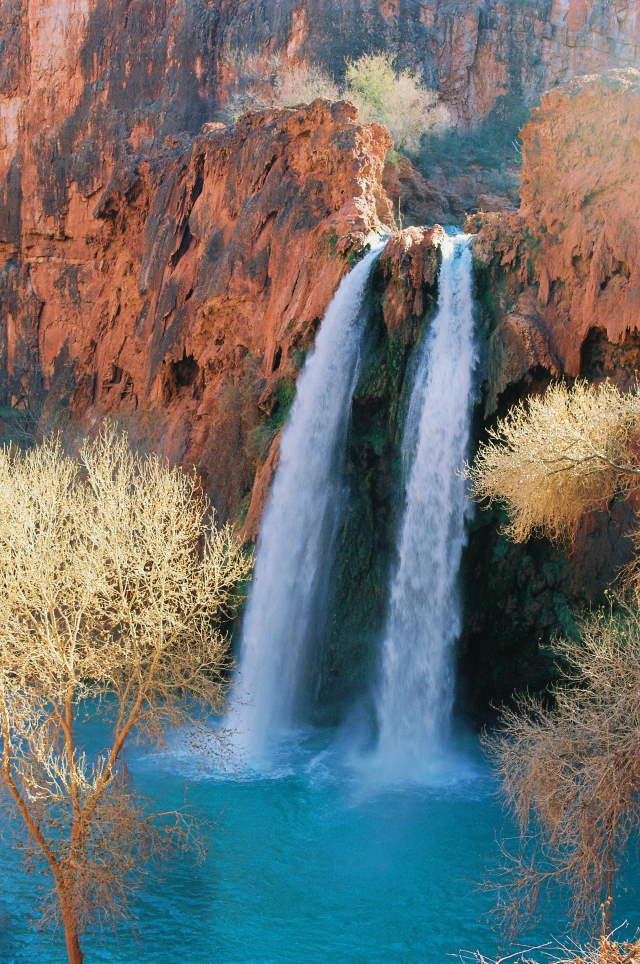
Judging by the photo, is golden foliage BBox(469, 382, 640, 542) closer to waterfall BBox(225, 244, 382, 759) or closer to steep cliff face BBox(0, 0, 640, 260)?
waterfall BBox(225, 244, 382, 759)

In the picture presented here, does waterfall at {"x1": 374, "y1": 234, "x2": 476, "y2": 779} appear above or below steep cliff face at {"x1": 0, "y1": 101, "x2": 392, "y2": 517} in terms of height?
below

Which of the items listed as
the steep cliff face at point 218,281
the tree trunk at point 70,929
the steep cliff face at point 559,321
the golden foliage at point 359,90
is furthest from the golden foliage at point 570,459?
the golden foliage at point 359,90

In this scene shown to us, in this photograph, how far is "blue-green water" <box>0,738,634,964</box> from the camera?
33.2 ft

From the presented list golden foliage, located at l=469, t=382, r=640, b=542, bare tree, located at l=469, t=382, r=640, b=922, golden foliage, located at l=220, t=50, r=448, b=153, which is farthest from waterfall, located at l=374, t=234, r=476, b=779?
golden foliage, located at l=220, t=50, r=448, b=153

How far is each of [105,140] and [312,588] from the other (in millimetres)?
22998

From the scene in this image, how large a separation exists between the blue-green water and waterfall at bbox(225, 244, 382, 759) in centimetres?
300

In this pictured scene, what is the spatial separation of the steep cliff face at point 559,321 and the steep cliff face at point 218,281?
432cm

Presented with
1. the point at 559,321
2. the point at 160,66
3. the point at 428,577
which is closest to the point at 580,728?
the point at 428,577

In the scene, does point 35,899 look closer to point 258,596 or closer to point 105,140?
point 258,596

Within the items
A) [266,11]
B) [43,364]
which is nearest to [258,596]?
[43,364]

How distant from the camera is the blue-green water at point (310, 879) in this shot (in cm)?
1012

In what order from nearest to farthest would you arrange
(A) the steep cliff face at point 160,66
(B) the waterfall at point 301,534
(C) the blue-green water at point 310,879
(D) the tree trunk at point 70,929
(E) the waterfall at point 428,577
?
(D) the tree trunk at point 70,929 < (C) the blue-green water at point 310,879 < (E) the waterfall at point 428,577 < (B) the waterfall at point 301,534 < (A) the steep cliff face at point 160,66

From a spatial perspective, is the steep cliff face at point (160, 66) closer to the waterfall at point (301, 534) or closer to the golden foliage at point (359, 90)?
the golden foliage at point (359, 90)

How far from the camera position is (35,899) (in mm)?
10953
